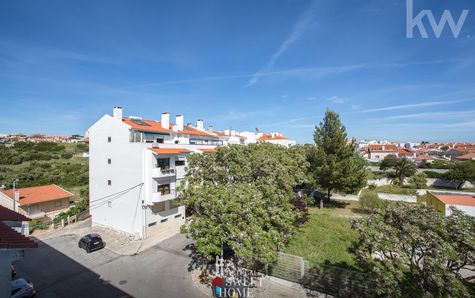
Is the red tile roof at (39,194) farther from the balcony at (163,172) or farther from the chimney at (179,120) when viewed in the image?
the chimney at (179,120)

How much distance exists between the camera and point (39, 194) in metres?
28.8

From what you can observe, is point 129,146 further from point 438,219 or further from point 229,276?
point 438,219

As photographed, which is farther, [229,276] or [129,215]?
[129,215]

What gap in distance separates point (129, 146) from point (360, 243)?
799 inches

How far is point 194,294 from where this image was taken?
13289mm

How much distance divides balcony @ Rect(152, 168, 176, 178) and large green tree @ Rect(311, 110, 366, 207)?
17146mm

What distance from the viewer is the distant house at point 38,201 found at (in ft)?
86.3

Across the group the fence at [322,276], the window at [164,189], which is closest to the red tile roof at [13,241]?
the fence at [322,276]

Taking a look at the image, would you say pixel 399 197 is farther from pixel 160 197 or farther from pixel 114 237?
pixel 114 237

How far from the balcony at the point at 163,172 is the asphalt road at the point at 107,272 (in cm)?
605

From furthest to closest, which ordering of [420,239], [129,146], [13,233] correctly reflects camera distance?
[129,146] → [420,239] → [13,233]

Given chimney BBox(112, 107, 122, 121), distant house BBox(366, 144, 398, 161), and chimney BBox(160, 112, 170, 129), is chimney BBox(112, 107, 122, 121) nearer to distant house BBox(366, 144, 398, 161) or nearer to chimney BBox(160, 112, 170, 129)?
chimney BBox(160, 112, 170, 129)

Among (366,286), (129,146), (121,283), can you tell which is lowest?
(121,283)

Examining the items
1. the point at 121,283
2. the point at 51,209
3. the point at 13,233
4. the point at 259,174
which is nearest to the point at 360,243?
the point at 259,174
